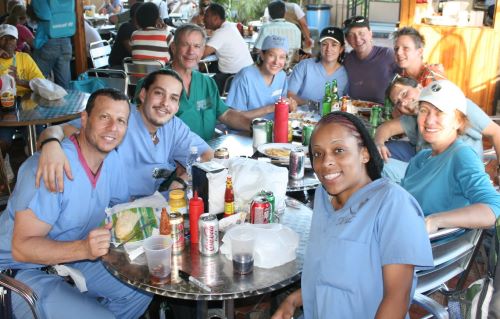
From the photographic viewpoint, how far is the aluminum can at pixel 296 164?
278 centimetres

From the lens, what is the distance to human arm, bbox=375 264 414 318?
161cm

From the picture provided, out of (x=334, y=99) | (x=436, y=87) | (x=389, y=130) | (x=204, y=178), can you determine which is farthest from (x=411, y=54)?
(x=204, y=178)

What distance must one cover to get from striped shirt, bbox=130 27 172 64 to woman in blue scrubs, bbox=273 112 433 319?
4321 millimetres

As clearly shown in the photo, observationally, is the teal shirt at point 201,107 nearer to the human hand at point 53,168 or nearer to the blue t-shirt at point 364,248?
the human hand at point 53,168

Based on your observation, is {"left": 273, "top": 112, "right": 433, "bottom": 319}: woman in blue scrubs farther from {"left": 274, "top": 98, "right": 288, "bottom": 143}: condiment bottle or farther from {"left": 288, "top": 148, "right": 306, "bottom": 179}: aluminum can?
{"left": 274, "top": 98, "right": 288, "bottom": 143}: condiment bottle

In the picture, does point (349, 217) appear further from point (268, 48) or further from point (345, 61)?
point (345, 61)

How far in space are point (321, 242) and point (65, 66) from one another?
5.72 meters

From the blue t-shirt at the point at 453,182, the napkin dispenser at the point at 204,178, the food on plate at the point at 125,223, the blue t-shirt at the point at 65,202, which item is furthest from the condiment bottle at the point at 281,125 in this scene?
the food on plate at the point at 125,223

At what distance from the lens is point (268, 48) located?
4004mm

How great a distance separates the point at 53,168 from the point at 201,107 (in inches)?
70.2

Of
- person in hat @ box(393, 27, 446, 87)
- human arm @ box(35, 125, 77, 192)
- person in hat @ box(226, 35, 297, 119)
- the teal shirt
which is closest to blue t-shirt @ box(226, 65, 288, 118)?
person in hat @ box(226, 35, 297, 119)

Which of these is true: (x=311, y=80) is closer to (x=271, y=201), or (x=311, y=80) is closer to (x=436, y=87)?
(x=436, y=87)

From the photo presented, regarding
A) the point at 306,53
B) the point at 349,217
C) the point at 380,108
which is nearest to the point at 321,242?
the point at 349,217

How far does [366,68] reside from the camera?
15.0 ft
